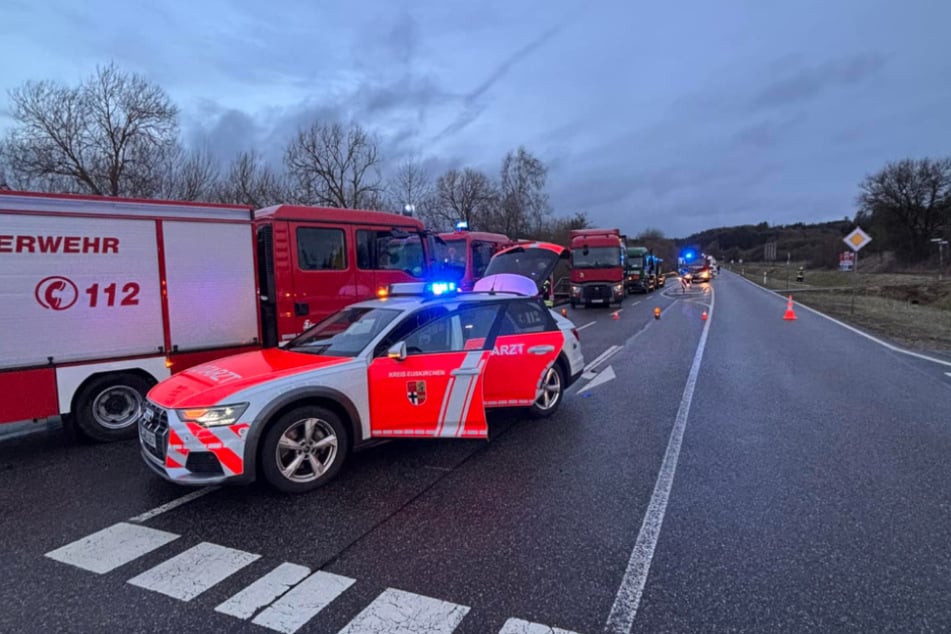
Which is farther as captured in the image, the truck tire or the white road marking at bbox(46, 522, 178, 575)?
the truck tire

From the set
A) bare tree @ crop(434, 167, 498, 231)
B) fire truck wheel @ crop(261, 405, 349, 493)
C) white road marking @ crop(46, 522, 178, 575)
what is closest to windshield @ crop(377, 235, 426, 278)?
fire truck wheel @ crop(261, 405, 349, 493)

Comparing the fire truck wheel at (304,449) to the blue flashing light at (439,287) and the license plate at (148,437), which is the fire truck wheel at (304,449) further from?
the blue flashing light at (439,287)

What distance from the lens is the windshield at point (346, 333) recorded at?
4.98m

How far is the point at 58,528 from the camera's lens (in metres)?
3.87

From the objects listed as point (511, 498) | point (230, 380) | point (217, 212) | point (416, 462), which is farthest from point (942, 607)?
point (217, 212)

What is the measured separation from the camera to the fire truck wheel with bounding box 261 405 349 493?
4.17 m

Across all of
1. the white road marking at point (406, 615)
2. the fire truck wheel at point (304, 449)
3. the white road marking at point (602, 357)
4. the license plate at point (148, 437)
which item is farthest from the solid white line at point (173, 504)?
the white road marking at point (602, 357)

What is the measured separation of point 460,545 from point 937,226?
75716 millimetres

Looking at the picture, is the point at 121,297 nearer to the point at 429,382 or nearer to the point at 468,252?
the point at 429,382

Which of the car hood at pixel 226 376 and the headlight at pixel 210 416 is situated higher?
the car hood at pixel 226 376

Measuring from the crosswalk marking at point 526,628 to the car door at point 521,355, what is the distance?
3143 millimetres

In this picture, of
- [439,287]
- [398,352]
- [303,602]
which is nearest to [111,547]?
[303,602]

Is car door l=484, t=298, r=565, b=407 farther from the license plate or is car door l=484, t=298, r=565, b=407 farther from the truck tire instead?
the truck tire

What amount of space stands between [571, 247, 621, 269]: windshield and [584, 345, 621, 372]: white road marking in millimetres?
A: 12443
